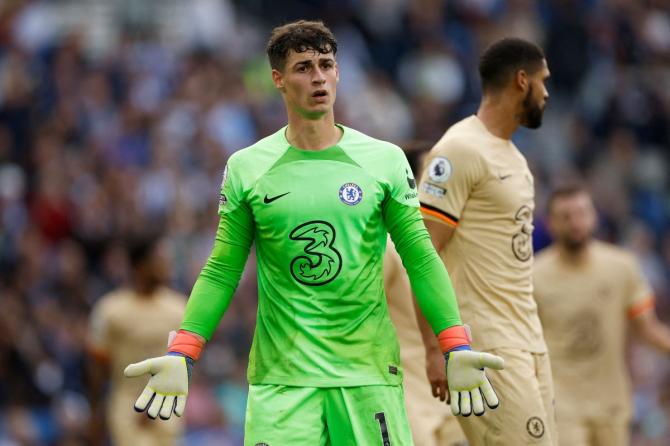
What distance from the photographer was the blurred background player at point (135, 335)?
13.4 meters

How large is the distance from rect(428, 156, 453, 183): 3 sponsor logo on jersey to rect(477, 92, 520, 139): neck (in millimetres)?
403

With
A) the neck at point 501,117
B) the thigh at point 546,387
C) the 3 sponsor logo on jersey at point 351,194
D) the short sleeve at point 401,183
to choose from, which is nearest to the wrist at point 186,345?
the 3 sponsor logo on jersey at point 351,194

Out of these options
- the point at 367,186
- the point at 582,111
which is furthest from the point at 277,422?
the point at 582,111

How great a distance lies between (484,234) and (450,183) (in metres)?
0.34

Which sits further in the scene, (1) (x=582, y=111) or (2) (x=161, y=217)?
(1) (x=582, y=111)

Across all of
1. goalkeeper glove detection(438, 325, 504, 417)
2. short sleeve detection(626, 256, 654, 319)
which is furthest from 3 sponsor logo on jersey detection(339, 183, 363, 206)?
short sleeve detection(626, 256, 654, 319)

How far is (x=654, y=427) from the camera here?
16.8 m

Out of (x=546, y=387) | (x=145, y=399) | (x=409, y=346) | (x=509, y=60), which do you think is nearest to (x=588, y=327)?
(x=409, y=346)

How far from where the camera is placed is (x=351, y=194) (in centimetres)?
740

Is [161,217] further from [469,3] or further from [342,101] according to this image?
[469,3]

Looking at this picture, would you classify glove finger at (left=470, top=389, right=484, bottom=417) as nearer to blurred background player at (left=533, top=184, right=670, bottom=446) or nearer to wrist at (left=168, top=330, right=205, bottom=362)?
wrist at (left=168, top=330, right=205, bottom=362)

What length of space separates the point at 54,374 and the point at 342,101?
5.74 m

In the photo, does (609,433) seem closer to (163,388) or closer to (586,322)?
(586,322)

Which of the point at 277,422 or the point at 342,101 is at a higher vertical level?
the point at 342,101
